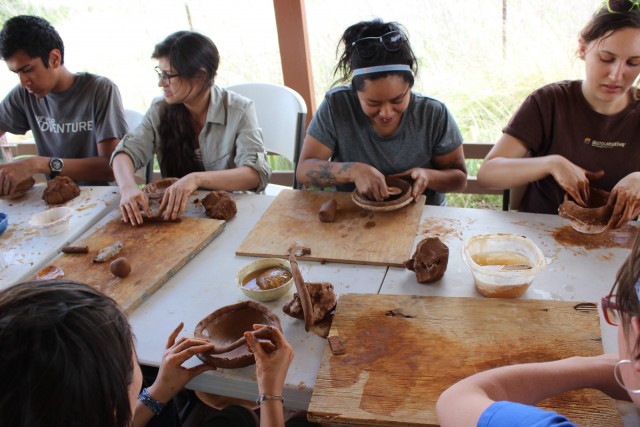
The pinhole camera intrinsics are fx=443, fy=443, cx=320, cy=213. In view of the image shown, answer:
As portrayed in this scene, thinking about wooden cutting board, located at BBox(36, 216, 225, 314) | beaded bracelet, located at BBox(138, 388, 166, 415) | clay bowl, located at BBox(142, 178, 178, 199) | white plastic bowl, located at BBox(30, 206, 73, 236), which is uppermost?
clay bowl, located at BBox(142, 178, 178, 199)


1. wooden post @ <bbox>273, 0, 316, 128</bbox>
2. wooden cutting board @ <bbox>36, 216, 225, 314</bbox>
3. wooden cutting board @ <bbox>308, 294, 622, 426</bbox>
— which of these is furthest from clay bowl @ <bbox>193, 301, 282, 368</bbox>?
wooden post @ <bbox>273, 0, 316, 128</bbox>

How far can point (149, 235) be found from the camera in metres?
1.95

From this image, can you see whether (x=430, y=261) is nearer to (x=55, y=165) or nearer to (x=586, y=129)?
(x=586, y=129)

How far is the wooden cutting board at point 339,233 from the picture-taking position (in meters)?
1.70

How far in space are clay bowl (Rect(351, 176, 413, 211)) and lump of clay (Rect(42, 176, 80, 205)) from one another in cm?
149

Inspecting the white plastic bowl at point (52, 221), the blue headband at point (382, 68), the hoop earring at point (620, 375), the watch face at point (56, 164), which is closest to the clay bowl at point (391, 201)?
the blue headband at point (382, 68)

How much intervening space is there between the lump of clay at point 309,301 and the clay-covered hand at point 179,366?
0.28 m

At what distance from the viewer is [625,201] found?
5.21ft

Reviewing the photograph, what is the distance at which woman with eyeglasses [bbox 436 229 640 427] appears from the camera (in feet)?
2.73

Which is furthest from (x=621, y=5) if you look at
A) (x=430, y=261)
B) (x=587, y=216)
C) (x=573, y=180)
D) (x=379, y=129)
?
(x=430, y=261)

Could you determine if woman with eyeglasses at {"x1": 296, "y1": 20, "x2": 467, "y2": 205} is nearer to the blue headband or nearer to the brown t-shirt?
the blue headband

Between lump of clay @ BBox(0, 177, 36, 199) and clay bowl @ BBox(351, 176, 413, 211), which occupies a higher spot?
lump of clay @ BBox(0, 177, 36, 199)

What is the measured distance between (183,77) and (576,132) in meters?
1.96

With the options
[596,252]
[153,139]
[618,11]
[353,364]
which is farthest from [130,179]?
[618,11]
